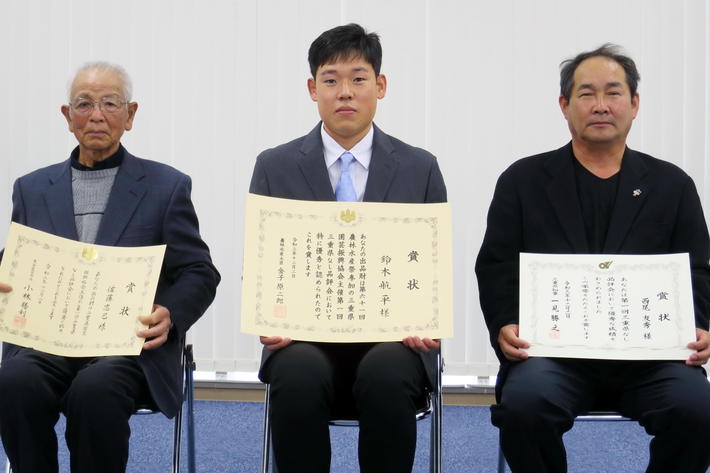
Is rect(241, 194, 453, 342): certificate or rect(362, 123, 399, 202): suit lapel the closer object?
rect(241, 194, 453, 342): certificate

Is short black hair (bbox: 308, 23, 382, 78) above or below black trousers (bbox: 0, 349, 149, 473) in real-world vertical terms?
above

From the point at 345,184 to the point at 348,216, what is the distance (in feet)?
0.89

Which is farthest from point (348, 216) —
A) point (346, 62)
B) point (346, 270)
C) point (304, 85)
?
point (304, 85)

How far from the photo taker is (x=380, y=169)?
9.01 ft

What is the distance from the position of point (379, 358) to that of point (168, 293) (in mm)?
762

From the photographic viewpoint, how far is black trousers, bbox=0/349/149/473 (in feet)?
7.79

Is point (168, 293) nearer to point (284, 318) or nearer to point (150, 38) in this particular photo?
point (284, 318)

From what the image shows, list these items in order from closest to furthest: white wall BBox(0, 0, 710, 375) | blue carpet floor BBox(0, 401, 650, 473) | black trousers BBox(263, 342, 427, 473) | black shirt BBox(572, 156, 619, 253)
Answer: black trousers BBox(263, 342, 427, 473)
black shirt BBox(572, 156, 619, 253)
blue carpet floor BBox(0, 401, 650, 473)
white wall BBox(0, 0, 710, 375)

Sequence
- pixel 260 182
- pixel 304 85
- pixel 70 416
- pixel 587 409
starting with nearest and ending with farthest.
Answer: pixel 70 416, pixel 587 409, pixel 260 182, pixel 304 85

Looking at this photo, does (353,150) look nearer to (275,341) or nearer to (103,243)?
(275,341)

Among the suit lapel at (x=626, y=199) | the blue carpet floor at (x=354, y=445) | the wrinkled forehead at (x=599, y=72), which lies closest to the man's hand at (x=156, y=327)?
the blue carpet floor at (x=354, y=445)

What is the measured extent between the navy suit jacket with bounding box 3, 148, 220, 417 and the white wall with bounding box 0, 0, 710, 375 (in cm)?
173

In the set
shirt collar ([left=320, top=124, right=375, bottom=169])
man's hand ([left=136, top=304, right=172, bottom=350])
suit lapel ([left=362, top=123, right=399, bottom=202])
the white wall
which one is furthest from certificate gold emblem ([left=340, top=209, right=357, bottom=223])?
the white wall

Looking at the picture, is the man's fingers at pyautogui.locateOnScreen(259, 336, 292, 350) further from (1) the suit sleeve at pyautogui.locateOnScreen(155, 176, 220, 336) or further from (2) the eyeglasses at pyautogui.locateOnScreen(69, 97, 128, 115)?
(2) the eyeglasses at pyautogui.locateOnScreen(69, 97, 128, 115)
